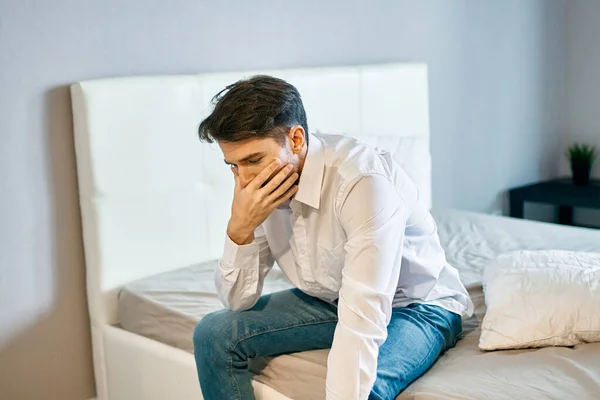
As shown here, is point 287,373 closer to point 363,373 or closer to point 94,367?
point 363,373

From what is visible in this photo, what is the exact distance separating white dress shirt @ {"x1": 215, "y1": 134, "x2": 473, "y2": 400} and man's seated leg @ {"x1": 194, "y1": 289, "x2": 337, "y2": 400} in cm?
4

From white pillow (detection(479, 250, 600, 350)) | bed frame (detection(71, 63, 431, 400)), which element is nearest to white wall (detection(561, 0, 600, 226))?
bed frame (detection(71, 63, 431, 400))

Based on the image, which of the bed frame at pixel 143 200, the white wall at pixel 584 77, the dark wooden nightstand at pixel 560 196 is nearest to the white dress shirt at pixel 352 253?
the bed frame at pixel 143 200

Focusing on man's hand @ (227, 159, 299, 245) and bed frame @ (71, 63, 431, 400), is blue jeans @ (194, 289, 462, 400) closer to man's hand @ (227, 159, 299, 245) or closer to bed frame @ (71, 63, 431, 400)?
man's hand @ (227, 159, 299, 245)

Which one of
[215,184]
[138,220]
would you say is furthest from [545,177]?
[138,220]

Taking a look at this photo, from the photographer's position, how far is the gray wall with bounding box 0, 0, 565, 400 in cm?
219

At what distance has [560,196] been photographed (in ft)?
11.8

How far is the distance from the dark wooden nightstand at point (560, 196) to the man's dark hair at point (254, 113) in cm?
226

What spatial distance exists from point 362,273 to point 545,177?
2799 millimetres

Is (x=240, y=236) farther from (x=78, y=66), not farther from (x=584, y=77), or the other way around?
(x=584, y=77)

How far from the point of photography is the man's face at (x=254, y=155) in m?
1.58

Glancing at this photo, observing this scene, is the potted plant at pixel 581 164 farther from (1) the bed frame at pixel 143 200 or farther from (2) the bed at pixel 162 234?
(1) the bed frame at pixel 143 200

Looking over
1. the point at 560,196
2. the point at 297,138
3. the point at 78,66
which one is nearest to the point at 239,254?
the point at 297,138

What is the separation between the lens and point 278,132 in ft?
5.22
